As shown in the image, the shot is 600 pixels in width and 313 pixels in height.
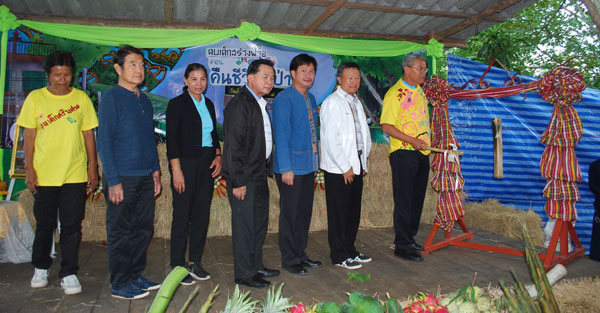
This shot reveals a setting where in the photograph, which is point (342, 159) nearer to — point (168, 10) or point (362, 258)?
point (362, 258)

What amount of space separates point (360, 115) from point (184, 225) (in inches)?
73.5

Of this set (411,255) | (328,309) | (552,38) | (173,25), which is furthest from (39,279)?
(552,38)

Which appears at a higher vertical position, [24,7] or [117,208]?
[24,7]

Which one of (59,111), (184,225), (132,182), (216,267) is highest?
(59,111)

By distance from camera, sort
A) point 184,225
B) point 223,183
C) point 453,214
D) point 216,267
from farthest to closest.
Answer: point 223,183, point 453,214, point 216,267, point 184,225

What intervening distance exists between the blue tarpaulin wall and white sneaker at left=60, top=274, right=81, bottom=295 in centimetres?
470

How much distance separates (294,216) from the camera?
3.52 metres

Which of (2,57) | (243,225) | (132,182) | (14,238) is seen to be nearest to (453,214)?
(243,225)

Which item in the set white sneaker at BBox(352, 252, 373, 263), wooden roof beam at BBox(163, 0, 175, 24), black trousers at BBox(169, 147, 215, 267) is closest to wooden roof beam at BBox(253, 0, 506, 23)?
wooden roof beam at BBox(163, 0, 175, 24)

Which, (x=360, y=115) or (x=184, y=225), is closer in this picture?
(x=184, y=225)

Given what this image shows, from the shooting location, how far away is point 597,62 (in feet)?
42.2

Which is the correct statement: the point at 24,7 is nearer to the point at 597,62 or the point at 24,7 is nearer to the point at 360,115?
the point at 360,115

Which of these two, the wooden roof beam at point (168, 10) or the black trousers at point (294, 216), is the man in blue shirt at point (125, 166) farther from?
the wooden roof beam at point (168, 10)

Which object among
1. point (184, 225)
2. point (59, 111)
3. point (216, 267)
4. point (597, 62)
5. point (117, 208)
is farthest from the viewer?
point (597, 62)
